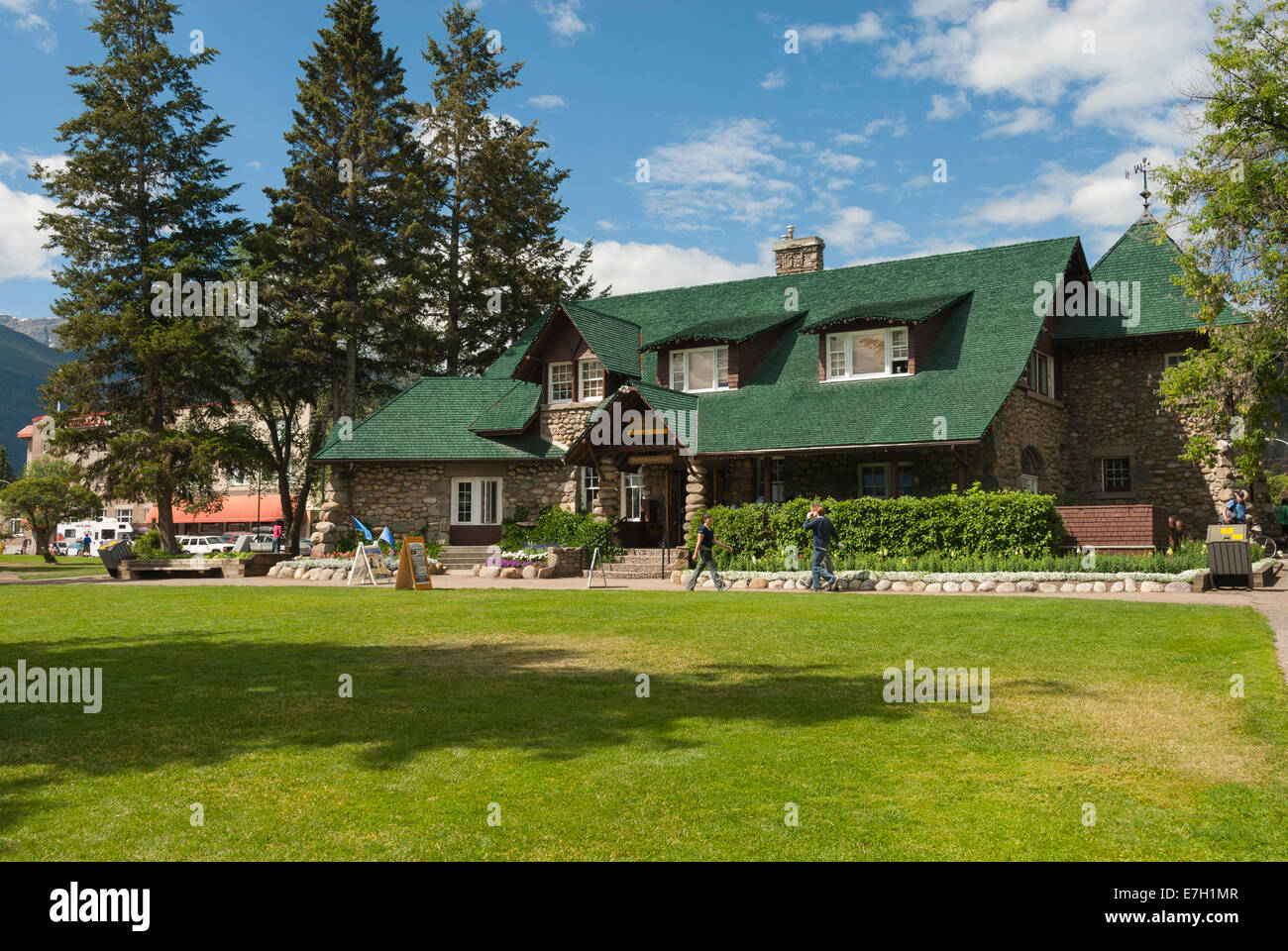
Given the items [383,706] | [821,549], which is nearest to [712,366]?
[821,549]

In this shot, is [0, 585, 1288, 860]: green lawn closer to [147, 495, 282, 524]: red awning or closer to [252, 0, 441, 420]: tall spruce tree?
[252, 0, 441, 420]: tall spruce tree

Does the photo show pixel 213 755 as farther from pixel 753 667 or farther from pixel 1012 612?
pixel 1012 612

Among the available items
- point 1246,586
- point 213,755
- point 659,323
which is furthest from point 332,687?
point 659,323

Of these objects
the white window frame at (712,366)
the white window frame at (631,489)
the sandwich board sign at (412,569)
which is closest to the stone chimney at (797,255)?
the white window frame at (712,366)

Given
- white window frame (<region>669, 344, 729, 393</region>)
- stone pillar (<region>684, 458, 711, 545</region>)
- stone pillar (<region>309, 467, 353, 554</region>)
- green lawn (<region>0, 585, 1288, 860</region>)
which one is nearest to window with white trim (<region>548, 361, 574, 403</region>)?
white window frame (<region>669, 344, 729, 393</region>)

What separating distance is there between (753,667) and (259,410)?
39223 mm

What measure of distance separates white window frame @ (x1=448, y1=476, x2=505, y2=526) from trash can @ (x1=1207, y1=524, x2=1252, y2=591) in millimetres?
20914

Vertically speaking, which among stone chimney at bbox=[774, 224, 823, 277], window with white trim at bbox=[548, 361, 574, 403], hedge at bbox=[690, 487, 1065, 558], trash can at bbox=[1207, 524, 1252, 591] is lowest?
trash can at bbox=[1207, 524, 1252, 591]

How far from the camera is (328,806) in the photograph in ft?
18.0

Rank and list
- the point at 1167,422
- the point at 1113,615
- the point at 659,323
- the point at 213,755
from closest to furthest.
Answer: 1. the point at 213,755
2. the point at 1113,615
3. the point at 1167,422
4. the point at 659,323

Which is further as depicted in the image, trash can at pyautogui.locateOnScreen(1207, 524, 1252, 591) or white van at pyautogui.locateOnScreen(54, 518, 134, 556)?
white van at pyautogui.locateOnScreen(54, 518, 134, 556)

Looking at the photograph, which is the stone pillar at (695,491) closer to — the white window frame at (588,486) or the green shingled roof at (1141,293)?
the white window frame at (588,486)

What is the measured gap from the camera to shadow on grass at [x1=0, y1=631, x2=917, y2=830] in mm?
6816

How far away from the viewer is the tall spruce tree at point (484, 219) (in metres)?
42.7
